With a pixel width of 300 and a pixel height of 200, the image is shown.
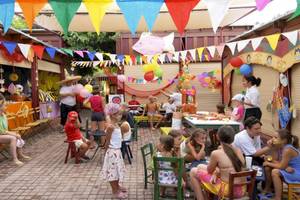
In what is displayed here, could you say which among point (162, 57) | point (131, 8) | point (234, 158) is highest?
point (162, 57)

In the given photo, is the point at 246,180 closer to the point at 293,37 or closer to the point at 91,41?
the point at 293,37

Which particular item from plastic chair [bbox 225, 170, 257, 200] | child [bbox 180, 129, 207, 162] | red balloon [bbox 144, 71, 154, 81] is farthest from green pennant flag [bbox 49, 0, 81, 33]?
red balloon [bbox 144, 71, 154, 81]

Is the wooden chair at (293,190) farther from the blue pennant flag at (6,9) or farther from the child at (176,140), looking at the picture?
the blue pennant flag at (6,9)

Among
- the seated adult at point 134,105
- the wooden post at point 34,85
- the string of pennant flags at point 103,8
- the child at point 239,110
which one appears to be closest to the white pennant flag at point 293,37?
the child at point 239,110

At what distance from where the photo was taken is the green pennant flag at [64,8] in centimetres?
488

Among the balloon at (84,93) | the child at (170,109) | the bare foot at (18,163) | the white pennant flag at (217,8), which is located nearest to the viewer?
the white pennant flag at (217,8)

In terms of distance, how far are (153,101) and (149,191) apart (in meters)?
8.17

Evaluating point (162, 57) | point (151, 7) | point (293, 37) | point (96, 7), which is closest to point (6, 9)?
point (96, 7)

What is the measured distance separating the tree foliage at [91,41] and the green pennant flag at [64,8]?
1432cm

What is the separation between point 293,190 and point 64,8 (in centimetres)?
371

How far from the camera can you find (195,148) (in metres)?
5.32

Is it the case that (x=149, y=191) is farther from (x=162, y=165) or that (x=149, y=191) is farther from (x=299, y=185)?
(x=299, y=185)

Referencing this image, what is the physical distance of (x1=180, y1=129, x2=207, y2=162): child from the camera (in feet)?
17.1

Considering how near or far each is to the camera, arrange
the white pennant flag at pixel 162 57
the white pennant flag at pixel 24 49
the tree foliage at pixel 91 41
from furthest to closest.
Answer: the tree foliage at pixel 91 41
the white pennant flag at pixel 162 57
the white pennant flag at pixel 24 49
